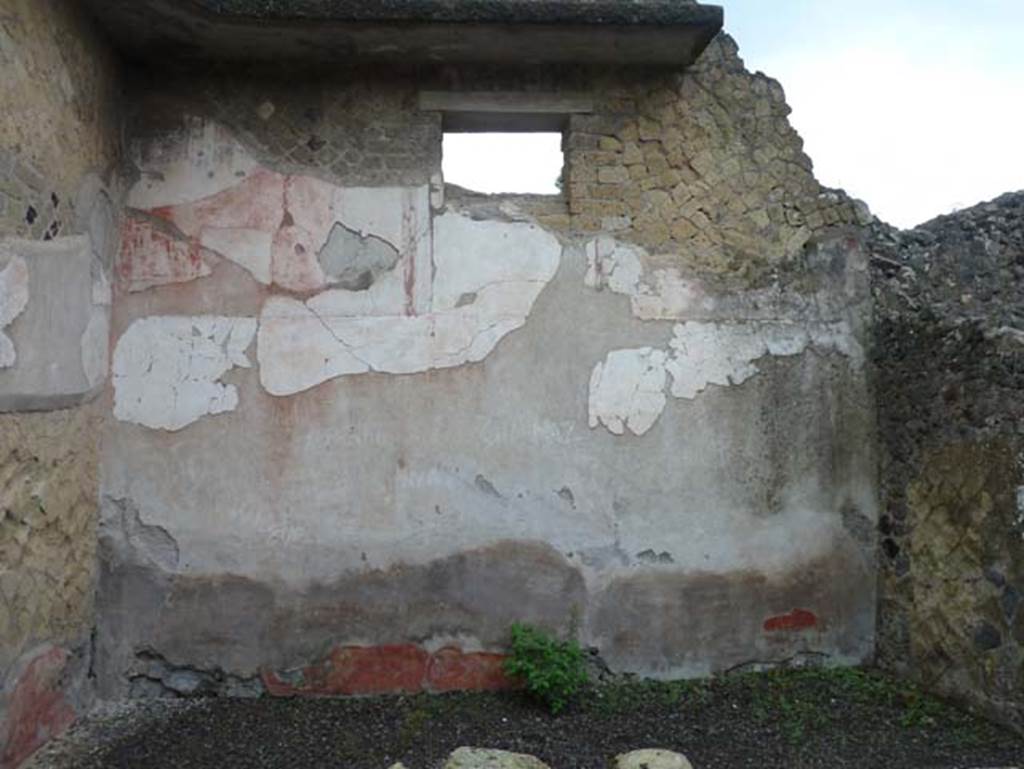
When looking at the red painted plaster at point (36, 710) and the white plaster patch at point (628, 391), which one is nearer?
the red painted plaster at point (36, 710)

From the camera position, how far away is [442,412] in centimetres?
418

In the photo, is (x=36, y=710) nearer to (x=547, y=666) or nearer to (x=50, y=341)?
(x=50, y=341)

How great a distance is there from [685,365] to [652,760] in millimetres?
1746

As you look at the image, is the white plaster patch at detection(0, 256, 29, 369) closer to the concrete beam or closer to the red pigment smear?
the concrete beam

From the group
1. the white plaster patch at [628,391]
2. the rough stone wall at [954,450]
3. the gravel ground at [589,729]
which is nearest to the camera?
the gravel ground at [589,729]

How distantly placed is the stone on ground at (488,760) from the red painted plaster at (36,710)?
1.47 meters

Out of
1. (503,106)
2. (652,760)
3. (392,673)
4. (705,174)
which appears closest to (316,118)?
(503,106)

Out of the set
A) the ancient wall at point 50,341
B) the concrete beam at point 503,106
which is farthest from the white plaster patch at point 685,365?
the ancient wall at point 50,341

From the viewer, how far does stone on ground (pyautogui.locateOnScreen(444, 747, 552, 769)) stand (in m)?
3.15

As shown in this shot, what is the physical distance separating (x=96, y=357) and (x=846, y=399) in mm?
3311

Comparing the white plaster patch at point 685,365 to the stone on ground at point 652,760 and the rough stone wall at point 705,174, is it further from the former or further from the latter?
the stone on ground at point 652,760

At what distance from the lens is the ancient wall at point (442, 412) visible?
4.08 metres

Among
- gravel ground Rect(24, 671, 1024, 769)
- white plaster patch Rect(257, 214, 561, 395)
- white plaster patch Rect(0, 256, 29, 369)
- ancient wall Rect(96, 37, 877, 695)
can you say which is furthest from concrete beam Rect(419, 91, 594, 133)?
gravel ground Rect(24, 671, 1024, 769)

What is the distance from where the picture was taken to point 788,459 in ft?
14.1
